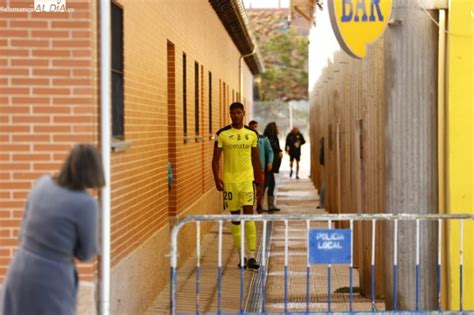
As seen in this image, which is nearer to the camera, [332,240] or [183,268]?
[332,240]

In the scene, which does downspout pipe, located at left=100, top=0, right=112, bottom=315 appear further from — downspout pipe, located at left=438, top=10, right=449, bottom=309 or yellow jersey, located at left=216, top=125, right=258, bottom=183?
yellow jersey, located at left=216, top=125, right=258, bottom=183

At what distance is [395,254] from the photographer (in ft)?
27.0

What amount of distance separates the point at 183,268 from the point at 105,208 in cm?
555

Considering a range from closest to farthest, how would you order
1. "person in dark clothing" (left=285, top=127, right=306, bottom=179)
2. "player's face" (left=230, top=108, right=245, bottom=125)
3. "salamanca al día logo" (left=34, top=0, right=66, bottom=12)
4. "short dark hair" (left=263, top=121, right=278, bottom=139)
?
"salamanca al día logo" (left=34, top=0, right=66, bottom=12) → "player's face" (left=230, top=108, right=245, bottom=125) → "short dark hair" (left=263, top=121, right=278, bottom=139) → "person in dark clothing" (left=285, top=127, right=306, bottom=179)

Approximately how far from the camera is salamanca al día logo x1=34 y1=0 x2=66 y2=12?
7754 mm

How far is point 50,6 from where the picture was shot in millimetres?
7793

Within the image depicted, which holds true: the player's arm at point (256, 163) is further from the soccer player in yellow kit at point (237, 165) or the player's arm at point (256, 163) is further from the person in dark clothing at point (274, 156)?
the person in dark clothing at point (274, 156)

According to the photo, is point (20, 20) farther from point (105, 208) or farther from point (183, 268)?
point (183, 268)

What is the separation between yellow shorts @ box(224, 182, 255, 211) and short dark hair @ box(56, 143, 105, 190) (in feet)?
21.1

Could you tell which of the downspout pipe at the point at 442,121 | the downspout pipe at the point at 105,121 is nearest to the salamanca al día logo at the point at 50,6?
the downspout pipe at the point at 105,121

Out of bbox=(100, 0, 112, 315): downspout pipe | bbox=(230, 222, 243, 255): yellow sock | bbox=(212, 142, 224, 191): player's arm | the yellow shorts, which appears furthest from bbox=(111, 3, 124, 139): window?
bbox=(230, 222, 243, 255): yellow sock

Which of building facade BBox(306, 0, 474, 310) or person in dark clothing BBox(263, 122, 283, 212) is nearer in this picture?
building facade BBox(306, 0, 474, 310)

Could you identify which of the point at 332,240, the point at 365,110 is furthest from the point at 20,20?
the point at 365,110

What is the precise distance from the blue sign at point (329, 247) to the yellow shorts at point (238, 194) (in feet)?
14.4
